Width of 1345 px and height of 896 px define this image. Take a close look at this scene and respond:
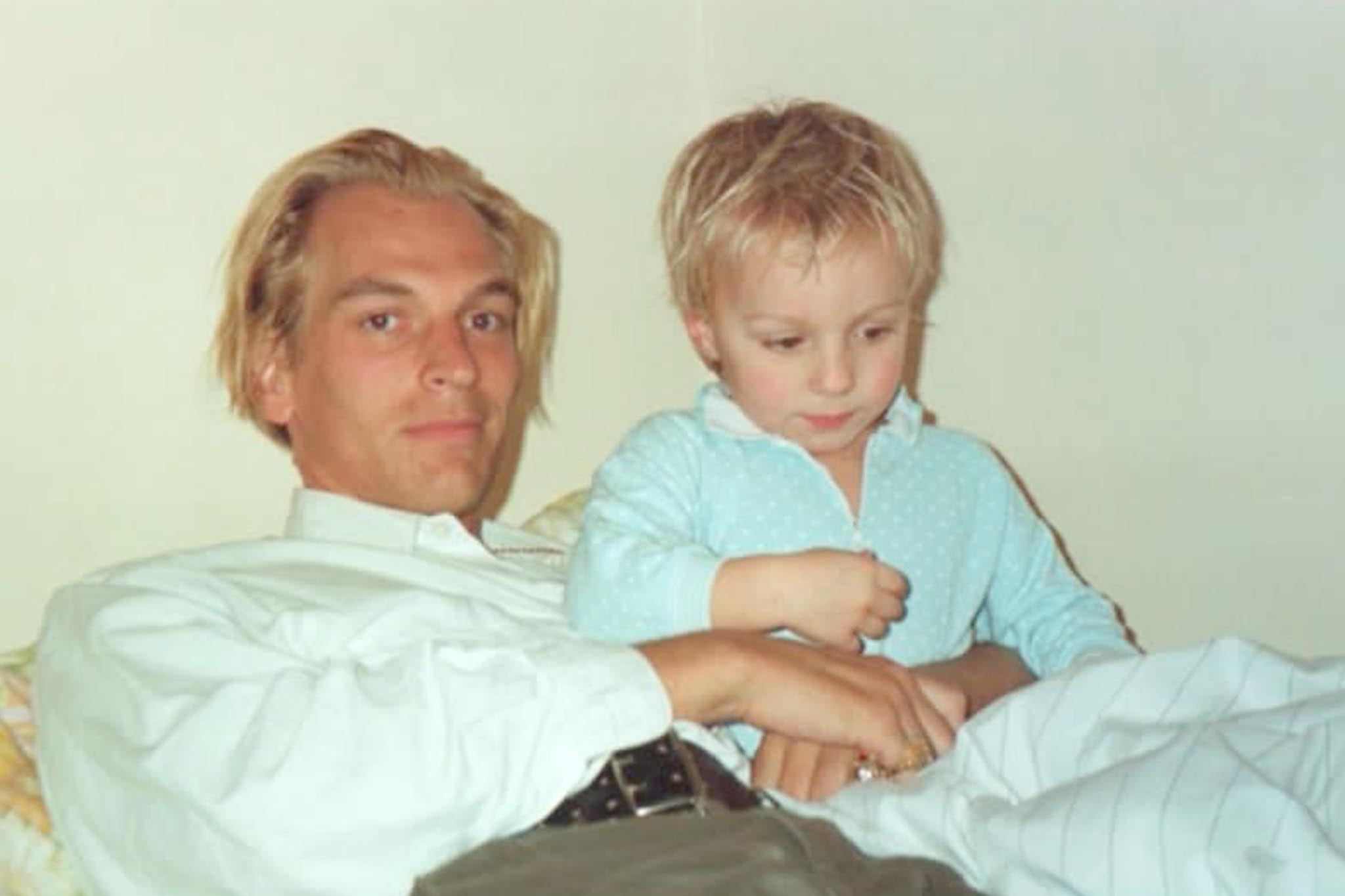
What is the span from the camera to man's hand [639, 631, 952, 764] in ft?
4.48

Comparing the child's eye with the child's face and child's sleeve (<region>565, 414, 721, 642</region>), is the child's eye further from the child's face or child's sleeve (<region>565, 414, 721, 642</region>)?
child's sleeve (<region>565, 414, 721, 642</region>)

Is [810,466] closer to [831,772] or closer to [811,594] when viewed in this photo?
[811,594]

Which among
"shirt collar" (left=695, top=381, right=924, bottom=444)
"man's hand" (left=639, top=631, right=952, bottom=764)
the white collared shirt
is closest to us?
the white collared shirt

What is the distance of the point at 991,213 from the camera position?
6.00 ft

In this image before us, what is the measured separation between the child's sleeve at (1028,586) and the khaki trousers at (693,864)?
55 centimetres

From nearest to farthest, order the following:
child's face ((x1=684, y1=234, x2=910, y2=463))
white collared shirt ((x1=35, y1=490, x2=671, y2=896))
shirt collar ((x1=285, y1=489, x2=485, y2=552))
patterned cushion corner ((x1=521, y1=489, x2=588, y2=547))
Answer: white collared shirt ((x1=35, y1=490, x2=671, y2=896)), child's face ((x1=684, y1=234, x2=910, y2=463)), shirt collar ((x1=285, y1=489, x2=485, y2=552)), patterned cushion corner ((x1=521, y1=489, x2=588, y2=547))

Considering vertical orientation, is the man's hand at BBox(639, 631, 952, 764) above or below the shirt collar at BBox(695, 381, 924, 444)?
below

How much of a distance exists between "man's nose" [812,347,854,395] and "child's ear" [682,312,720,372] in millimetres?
123

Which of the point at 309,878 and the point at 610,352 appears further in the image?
the point at 610,352

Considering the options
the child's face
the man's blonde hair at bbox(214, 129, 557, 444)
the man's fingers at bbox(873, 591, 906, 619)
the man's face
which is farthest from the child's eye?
the man's blonde hair at bbox(214, 129, 557, 444)

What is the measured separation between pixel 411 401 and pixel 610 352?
0.56 m

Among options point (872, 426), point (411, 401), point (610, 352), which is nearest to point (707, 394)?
point (872, 426)

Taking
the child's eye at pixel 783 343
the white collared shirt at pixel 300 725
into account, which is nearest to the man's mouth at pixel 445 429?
the white collared shirt at pixel 300 725

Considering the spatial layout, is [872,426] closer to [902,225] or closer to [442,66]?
[902,225]
